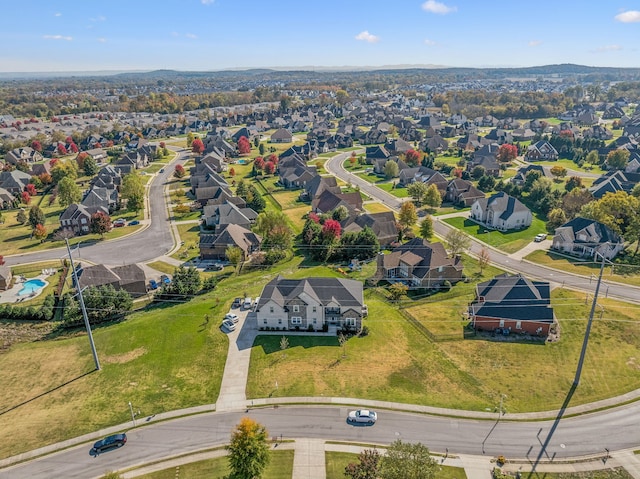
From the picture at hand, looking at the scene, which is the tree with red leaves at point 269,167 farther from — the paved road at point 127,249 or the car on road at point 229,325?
the car on road at point 229,325

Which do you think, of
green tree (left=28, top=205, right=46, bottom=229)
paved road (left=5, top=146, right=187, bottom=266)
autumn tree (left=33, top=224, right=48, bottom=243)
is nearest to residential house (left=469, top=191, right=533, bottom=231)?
paved road (left=5, top=146, right=187, bottom=266)

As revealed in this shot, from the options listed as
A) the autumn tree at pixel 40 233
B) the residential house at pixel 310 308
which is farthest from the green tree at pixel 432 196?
the autumn tree at pixel 40 233

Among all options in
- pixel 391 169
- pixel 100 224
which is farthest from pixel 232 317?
pixel 391 169

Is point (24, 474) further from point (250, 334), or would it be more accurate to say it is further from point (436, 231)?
point (436, 231)

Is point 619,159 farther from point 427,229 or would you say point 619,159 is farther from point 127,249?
point 127,249

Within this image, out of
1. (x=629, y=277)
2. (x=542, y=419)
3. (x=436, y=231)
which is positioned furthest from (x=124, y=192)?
(x=629, y=277)

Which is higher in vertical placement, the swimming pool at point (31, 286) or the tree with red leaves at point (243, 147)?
the tree with red leaves at point (243, 147)

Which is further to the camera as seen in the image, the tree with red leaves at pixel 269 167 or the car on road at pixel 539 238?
the tree with red leaves at pixel 269 167
